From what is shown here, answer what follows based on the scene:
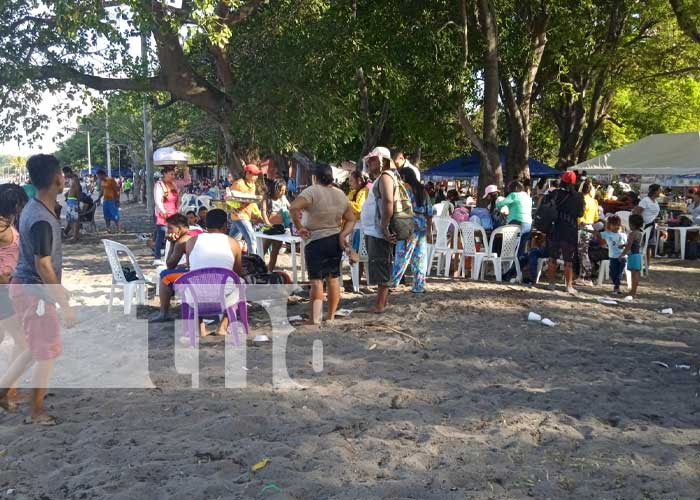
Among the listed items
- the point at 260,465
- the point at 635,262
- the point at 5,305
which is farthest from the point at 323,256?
the point at 635,262

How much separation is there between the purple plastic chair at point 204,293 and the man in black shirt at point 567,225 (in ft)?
14.8

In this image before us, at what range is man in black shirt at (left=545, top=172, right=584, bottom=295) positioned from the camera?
8.59m

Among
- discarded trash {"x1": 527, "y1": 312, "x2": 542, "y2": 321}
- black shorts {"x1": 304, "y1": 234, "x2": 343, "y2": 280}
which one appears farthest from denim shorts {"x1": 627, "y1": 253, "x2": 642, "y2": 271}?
black shorts {"x1": 304, "y1": 234, "x2": 343, "y2": 280}

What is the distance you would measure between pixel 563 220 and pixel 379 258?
9.45 feet

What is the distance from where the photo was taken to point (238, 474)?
3545 millimetres

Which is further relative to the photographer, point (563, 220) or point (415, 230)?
point (563, 220)

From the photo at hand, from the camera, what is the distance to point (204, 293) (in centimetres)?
583

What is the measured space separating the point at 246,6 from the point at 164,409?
904 centimetres

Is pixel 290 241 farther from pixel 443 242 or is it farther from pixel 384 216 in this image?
pixel 443 242

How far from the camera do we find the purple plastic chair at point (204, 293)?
18.8ft

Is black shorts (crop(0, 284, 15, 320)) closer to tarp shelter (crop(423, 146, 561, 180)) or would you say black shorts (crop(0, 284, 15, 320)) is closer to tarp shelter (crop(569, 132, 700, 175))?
tarp shelter (crop(569, 132, 700, 175))

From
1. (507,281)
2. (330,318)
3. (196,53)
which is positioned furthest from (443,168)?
(330,318)

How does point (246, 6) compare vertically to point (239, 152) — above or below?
above

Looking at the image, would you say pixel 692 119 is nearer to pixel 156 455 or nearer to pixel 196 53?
pixel 196 53
